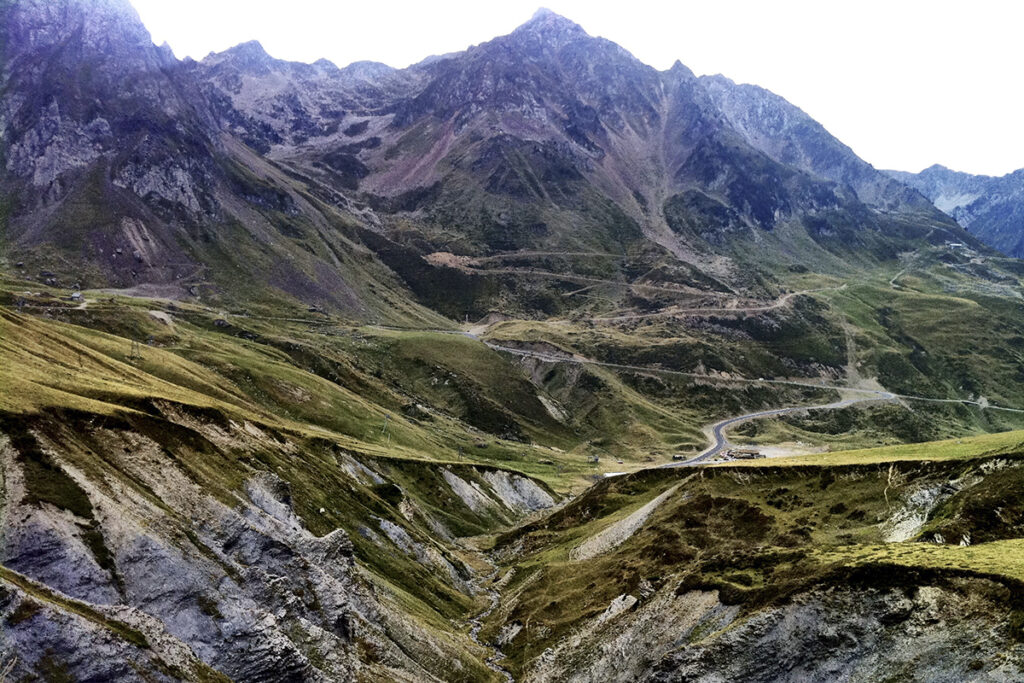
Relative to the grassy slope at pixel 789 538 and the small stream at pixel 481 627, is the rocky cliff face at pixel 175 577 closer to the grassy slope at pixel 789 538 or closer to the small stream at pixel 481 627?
the small stream at pixel 481 627

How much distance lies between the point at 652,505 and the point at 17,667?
7611 centimetres

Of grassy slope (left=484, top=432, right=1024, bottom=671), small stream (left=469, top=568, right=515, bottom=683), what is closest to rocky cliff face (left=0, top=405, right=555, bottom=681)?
small stream (left=469, top=568, right=515, bottom=683)

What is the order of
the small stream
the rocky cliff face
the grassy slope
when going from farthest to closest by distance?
1. the small stream
2. the grassy slope
3. the rocky cliff face

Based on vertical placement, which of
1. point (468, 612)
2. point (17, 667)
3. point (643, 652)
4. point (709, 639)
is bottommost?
point (468, 612)

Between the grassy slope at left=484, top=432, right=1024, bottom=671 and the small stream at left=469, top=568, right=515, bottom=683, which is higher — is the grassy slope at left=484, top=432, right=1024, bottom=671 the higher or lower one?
the higher one

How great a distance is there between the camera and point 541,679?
73.9m

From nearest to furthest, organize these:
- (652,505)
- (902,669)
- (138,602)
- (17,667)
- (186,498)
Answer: (17,667) → (902,669) → (138,602) → (186,498) → (652,505)

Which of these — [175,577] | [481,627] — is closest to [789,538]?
[481,627]

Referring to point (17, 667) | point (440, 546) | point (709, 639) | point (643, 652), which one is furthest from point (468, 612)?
point (17, 667)

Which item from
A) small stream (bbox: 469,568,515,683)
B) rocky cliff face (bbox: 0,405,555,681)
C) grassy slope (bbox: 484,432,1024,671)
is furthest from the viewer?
small stream (bbox: 469,568,515,683)

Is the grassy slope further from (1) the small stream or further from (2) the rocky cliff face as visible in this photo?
(2) the rocky cliff face

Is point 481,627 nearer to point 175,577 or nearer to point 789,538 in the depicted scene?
point 789,538

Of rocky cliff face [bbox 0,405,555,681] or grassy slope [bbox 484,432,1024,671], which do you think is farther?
grassy slope [bbox 484,432,1024,671]

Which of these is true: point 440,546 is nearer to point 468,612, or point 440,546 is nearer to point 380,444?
point 468,612
